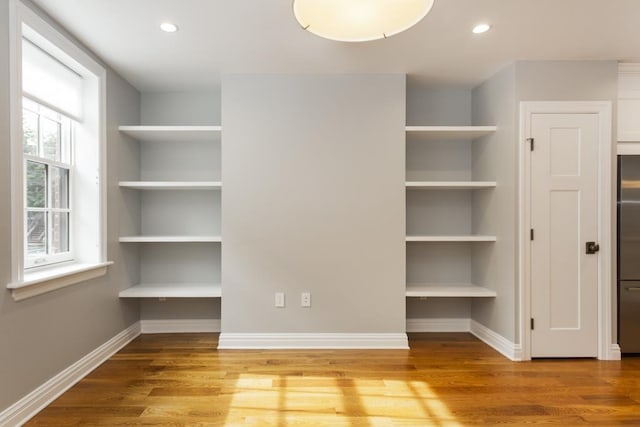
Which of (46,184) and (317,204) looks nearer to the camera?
(46,184)

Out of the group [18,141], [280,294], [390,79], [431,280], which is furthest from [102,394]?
[390,79]

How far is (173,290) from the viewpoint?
3.30m

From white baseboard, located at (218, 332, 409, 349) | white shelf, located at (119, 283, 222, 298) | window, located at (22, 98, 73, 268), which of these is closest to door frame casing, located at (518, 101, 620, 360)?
white baseboard, located at (218, 332, 409, 349)

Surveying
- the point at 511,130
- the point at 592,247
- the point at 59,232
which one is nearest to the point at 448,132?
the point at 511,130

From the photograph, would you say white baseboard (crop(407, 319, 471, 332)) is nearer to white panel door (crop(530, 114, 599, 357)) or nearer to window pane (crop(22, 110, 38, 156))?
white panel door (crop(530, 114, 599, 357))

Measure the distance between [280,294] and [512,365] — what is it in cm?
195

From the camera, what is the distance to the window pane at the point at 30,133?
2.32 metres

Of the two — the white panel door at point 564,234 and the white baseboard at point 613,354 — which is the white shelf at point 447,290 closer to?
the white panel door at point 564,234

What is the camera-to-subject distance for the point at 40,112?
2.46 m

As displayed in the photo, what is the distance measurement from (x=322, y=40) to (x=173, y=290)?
249 cm

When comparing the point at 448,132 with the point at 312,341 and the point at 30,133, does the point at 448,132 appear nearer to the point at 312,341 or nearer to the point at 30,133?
the point at 312,341

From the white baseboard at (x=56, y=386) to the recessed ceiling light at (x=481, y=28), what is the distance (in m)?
3.59

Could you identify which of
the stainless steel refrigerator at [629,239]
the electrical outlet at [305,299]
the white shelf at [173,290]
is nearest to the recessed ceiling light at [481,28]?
the stainless steel refrigerator at [629,239]

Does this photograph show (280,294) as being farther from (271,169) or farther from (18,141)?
(18,141)
